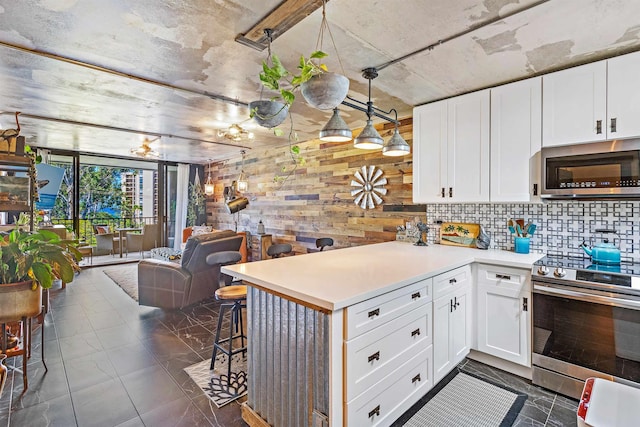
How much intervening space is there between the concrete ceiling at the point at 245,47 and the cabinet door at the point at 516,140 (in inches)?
6.1

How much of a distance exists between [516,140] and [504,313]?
57.0 inches

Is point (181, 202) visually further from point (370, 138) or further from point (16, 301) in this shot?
point (370, 138)

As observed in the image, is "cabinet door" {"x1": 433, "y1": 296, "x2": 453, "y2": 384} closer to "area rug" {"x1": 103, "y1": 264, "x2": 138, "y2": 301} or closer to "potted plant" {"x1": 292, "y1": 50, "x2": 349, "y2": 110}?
"potted plant" {"x1": 292, "y1": 50, "x2": 349, "y2": 110}

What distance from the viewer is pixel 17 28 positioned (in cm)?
196

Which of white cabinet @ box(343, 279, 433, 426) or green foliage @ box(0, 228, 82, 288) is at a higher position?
green foliage @ box(0, 228, 82, 288)

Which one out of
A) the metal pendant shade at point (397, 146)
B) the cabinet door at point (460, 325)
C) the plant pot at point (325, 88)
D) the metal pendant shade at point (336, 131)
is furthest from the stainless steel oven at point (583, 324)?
the plant pot at point (325, 88)

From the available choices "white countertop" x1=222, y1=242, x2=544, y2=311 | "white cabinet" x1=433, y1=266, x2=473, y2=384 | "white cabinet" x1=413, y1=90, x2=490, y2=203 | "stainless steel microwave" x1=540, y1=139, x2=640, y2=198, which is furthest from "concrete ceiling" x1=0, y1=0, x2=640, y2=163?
"white cabinet" x1=433, y1=266, x2=473, y2=384

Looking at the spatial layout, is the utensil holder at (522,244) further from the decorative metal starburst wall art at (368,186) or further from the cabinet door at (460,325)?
the decorative metal starburst wall art at (368,186)

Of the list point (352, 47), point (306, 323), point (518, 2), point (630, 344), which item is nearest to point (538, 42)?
point (518, 2)

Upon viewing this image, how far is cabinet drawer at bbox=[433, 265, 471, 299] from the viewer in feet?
7.20

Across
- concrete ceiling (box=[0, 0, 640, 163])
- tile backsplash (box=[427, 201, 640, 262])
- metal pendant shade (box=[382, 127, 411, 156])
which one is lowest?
tile backsplash (box=[427, 201, 640, 262])

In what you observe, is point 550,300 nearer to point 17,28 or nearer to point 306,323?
point 306,323

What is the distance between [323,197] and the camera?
4.84 m

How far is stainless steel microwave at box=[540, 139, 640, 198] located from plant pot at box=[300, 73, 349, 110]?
6.60ft
